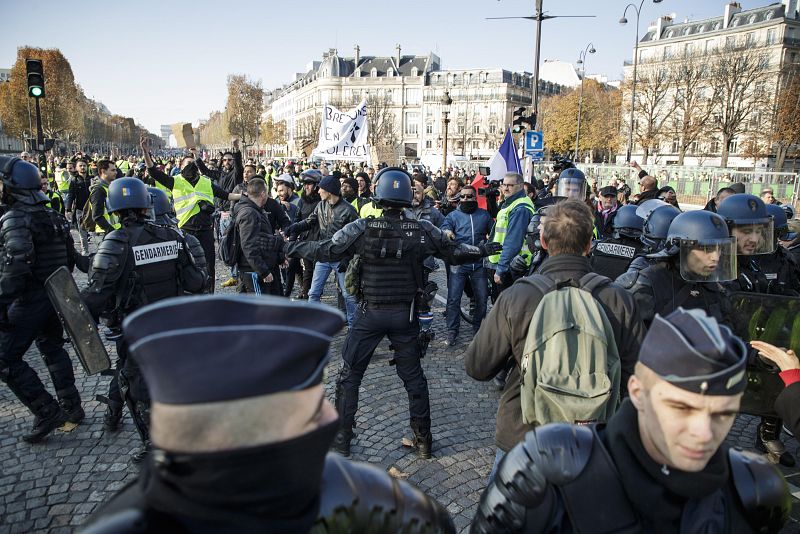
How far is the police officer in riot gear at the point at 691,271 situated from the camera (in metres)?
3.04

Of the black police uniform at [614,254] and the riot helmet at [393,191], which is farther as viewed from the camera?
the black police uniform at [614,254]

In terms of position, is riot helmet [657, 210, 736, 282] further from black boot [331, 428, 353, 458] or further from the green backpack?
black boot [331, 428, 353, 458]

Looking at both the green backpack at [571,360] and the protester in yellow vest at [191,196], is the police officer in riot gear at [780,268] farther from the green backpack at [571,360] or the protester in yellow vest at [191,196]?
the protester in yellow vest at [191,196]

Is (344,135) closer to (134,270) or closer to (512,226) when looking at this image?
(512,226)

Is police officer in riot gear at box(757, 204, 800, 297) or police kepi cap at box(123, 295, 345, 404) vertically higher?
police kepi cap at box(123, 295, 345, 404)

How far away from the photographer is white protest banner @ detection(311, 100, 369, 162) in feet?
45.1

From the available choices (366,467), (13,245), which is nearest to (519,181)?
(13,245)

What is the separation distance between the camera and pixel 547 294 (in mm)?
2283

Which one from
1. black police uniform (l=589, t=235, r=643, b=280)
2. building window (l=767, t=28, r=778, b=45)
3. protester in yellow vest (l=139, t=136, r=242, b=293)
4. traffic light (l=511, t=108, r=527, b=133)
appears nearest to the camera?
black police uniform (l=589, t=235, r=643, b=280)

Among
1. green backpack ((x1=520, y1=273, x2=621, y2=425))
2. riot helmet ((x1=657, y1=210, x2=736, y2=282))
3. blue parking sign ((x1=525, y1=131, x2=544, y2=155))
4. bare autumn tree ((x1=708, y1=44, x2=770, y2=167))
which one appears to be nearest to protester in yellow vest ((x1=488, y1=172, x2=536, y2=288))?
riot helmet ((x1=657, y1=210, x2=736, y2=282))

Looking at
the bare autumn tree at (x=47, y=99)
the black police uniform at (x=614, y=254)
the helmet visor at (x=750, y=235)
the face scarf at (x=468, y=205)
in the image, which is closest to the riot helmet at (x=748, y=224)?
the helmet visor at (x=750, y=235)

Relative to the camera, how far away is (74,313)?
368 cm

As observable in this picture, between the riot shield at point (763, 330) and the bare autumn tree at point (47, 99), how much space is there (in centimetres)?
5364

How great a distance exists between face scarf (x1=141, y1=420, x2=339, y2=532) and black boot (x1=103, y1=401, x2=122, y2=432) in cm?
391
